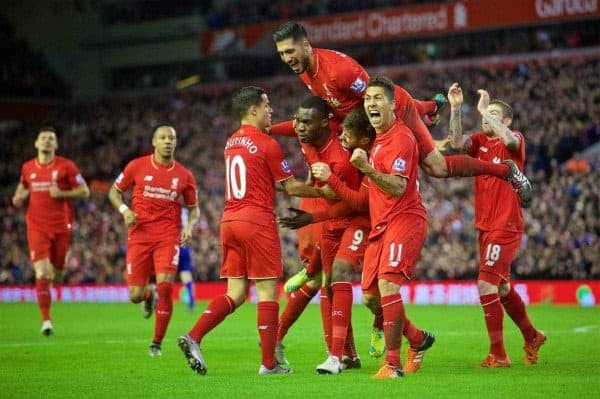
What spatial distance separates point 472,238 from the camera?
88.1ft

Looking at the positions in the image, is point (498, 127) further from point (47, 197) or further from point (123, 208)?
point (47, 197)

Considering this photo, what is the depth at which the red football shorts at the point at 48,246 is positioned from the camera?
1773 centimetres

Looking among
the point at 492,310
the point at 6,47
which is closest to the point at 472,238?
the point at 492,310

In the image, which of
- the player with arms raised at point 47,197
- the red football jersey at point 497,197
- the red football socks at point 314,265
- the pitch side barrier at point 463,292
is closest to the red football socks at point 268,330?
the red football socks at point 314,265

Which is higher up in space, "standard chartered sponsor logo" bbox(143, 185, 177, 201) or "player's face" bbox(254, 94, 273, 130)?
"player's face" bbox(254, 94, 273, 130)

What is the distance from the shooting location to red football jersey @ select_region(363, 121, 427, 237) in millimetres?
10133

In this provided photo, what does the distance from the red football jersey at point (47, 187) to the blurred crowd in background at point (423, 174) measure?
37.1 feet

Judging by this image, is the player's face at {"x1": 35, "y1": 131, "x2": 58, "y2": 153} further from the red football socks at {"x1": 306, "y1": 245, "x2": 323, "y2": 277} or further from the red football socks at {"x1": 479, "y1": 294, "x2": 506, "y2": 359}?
the red football socks at {"x1": 479, "y1": 294, "x2": 506, "y2": 359}

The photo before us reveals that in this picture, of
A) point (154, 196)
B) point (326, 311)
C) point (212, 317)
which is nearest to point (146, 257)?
point (154, 196)

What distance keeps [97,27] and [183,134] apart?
35.5 ft

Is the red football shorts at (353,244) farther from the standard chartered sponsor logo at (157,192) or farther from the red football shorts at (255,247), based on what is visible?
the standard chartered sponsor logo at (157,192)

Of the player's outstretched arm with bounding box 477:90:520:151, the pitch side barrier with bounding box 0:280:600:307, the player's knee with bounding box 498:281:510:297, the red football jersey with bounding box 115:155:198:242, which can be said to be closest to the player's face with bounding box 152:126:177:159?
the red football jersey with bounding box 115:155:198:242

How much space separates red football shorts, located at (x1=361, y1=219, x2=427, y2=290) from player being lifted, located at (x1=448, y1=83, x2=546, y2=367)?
1.65 meters

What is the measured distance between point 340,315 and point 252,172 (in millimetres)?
1583
